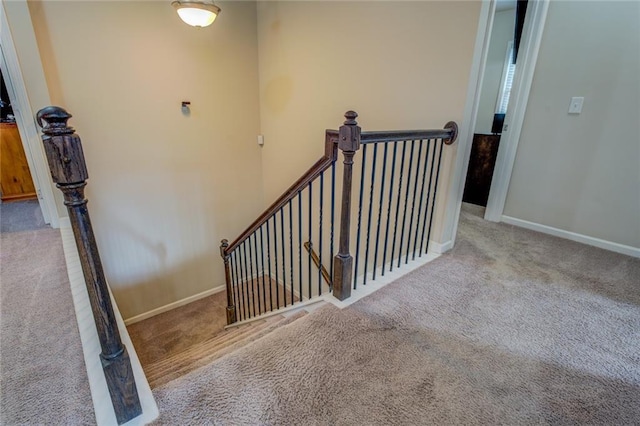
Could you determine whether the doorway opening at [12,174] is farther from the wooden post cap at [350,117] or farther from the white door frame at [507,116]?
the white door frame at [507,116]

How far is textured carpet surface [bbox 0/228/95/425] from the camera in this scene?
1009 millimetres

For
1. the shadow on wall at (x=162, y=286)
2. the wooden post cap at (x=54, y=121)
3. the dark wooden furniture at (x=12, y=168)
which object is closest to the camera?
the wooden post cap at (x=54, y=121)

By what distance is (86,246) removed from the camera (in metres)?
0.86

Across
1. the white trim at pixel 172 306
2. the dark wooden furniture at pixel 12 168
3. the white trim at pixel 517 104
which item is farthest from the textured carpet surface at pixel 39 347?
the white trim at pixel 517 104

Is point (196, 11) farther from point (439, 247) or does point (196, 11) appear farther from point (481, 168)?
point (481, 168)

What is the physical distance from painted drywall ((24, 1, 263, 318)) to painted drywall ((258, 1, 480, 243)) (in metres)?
0.38

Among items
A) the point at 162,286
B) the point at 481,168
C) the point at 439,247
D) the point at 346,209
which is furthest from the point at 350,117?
the point at 162,286

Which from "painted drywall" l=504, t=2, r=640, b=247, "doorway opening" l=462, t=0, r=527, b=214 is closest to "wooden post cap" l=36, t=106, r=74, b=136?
"painted drywall" l=504, t=2, r=640, b=247

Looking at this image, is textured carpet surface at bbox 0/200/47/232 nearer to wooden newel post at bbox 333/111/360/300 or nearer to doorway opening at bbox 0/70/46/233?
doorway opening at bbox 0/70/46/233

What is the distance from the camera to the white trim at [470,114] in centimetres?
180

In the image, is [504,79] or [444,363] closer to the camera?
[444,363]

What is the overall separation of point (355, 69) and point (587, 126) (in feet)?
6.31

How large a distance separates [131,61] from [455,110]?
9.65 feet

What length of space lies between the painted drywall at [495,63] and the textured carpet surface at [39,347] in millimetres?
4572
